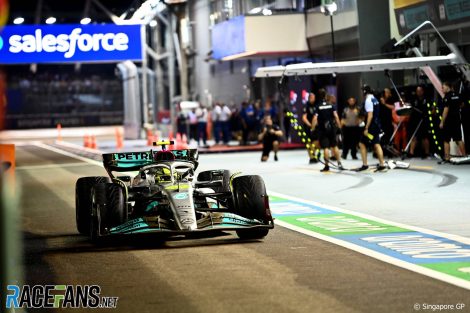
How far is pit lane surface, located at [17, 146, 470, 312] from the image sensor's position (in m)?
8.17

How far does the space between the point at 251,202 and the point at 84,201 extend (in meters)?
2.08

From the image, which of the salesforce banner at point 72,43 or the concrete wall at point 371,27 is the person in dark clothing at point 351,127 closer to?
the concrete wall at point 371,27

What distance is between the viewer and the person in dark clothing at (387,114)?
1085 inches

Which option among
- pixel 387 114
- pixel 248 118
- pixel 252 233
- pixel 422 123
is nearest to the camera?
pixel 252 233

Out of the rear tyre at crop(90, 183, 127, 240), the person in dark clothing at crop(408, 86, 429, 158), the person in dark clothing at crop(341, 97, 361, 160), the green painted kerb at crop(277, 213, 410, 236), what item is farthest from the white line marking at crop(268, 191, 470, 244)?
the person in dark clothing at crop(341, 97, 361, 160)

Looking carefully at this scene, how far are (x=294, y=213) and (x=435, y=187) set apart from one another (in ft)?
14.2

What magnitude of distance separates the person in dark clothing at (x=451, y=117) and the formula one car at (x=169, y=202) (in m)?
11.3

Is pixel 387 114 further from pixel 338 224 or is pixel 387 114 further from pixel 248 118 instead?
pixel 248 118

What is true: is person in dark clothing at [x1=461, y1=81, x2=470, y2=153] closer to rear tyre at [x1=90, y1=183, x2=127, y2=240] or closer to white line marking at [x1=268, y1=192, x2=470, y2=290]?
white line marking at [x1=268, y1=192, x2=470, y2=290]

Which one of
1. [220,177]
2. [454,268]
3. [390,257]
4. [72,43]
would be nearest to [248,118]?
[72,43]

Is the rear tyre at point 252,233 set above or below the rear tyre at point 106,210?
below

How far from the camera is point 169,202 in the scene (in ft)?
39.7

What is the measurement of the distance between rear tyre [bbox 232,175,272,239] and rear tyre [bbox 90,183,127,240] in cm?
138

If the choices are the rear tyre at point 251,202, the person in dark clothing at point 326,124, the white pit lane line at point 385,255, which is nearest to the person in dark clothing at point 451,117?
the person in dark clothing at point 326,124
